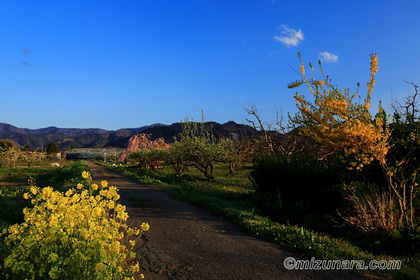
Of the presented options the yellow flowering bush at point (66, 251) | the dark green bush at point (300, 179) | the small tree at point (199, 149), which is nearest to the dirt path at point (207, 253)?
the yellow flowering bush at point (66, 251)

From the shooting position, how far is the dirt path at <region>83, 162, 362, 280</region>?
4688mm

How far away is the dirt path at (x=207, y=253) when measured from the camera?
4.69 m

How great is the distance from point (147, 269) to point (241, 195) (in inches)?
324

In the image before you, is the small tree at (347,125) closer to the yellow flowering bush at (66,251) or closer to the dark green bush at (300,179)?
the dark green bush at (300,179)

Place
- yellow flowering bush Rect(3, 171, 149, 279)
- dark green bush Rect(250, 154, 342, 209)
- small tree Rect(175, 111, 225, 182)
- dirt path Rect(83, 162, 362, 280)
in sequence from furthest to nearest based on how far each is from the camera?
small tree Rect(175, 111, 225, 182)
dark green bush Rect(250, 154, 342, 209)
dirt path Rect(83, 162, 362, 280)
yellow flowering bush Rect(3, 171, 149, 279)

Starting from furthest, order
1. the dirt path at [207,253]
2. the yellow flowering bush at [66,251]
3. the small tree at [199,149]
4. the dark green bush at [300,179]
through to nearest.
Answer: the small tree at [199,149]
the dark green bush at [300,179]
the dirt path at [207,253]
the yellow flowering bush at [66,251]

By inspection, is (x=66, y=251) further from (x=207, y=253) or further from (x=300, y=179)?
(x=300, y=179)

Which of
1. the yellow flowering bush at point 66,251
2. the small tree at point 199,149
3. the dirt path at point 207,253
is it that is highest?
the small tree at point 199,149

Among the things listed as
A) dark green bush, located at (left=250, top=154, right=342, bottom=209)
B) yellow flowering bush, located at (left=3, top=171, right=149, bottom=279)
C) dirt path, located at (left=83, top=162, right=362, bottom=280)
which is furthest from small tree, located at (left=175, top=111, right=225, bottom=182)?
yellow flowering bush, located at (left=3, top=171, right=149, bottom=279)

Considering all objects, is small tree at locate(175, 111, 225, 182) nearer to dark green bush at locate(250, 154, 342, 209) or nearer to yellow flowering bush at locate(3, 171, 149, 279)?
dark green bush at locate(250, 154, 342, 209)

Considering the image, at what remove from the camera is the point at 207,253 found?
562cm

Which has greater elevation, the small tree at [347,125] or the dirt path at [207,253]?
the small tree at [347,125]

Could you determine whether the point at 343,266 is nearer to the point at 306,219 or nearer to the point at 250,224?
the point at 250,224

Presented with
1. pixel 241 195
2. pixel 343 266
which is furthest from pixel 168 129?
pixel 343 266
